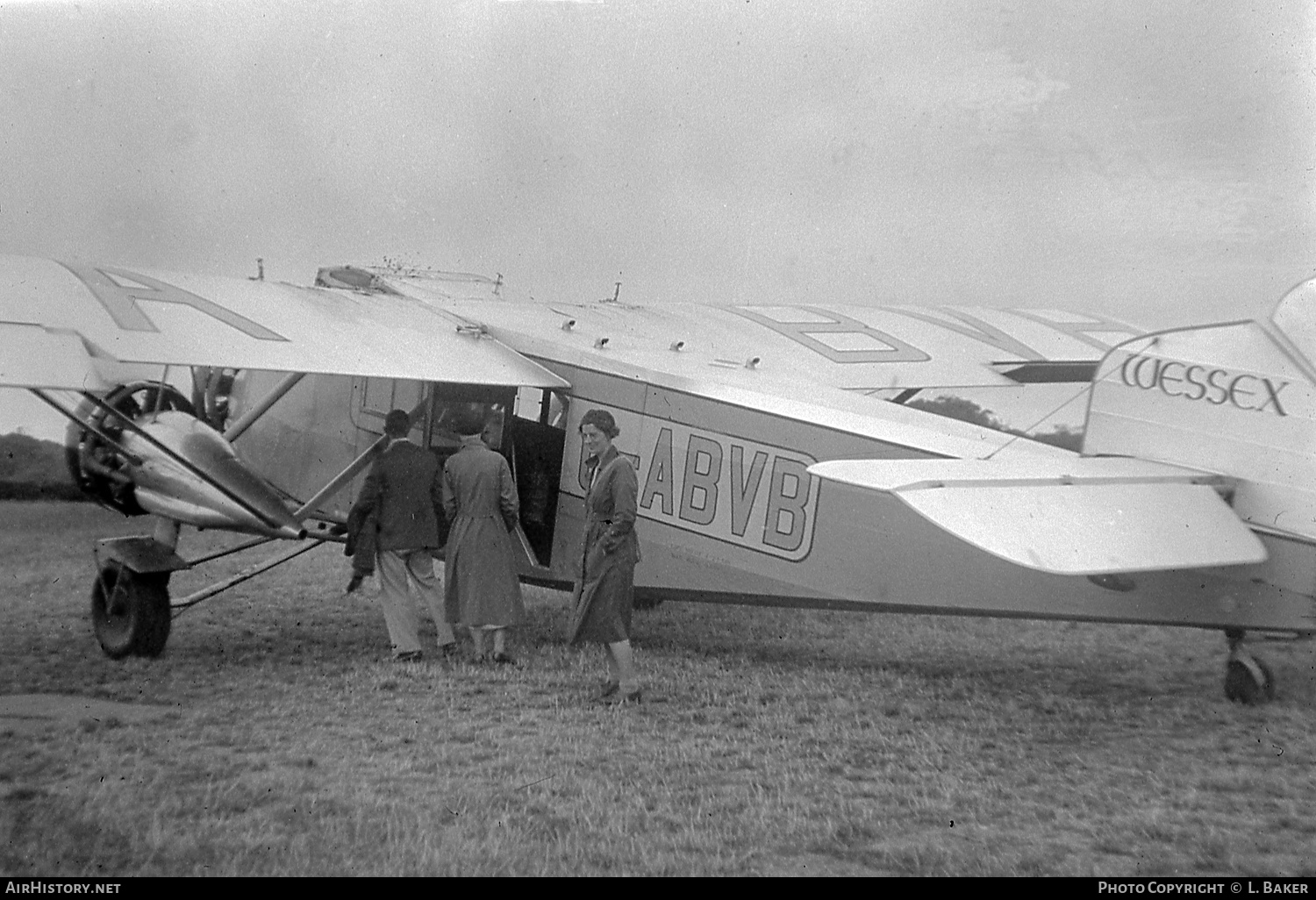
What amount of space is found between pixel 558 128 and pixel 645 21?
191 cm

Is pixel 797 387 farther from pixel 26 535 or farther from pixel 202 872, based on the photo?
pixel 26 535

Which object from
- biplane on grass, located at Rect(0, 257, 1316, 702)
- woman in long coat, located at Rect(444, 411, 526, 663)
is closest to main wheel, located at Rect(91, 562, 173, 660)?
biplane on grass, located at Rect(0, 257, 1316, 702)

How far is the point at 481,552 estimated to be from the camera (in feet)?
22.6

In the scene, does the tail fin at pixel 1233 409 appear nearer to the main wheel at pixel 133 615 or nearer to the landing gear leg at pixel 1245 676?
the landing gear leg at pixel 1245 676

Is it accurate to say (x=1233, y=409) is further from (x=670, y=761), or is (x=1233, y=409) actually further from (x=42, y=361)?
(x=42, y=361)

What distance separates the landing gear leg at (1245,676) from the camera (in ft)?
18.0

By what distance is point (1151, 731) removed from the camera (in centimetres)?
517

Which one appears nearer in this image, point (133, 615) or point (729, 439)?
point (729, 439)

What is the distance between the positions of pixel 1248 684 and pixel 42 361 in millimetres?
6291

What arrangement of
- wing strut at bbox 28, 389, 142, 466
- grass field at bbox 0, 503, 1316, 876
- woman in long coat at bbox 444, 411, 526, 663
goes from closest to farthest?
1. grass field at bbox 0, 503, 1316, 876
2. wing strut at bbox 28, 389, 142, 466
3. woman in long coat at bbox 444, 411, 526, 663

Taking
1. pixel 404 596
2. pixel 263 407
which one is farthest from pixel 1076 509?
pixel 263 407

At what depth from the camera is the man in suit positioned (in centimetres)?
692

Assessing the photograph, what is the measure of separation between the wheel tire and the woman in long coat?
13.6 ft

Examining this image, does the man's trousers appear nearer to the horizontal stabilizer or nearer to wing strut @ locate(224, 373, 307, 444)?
wing strut @ locate(224, 373, 307, 444)
